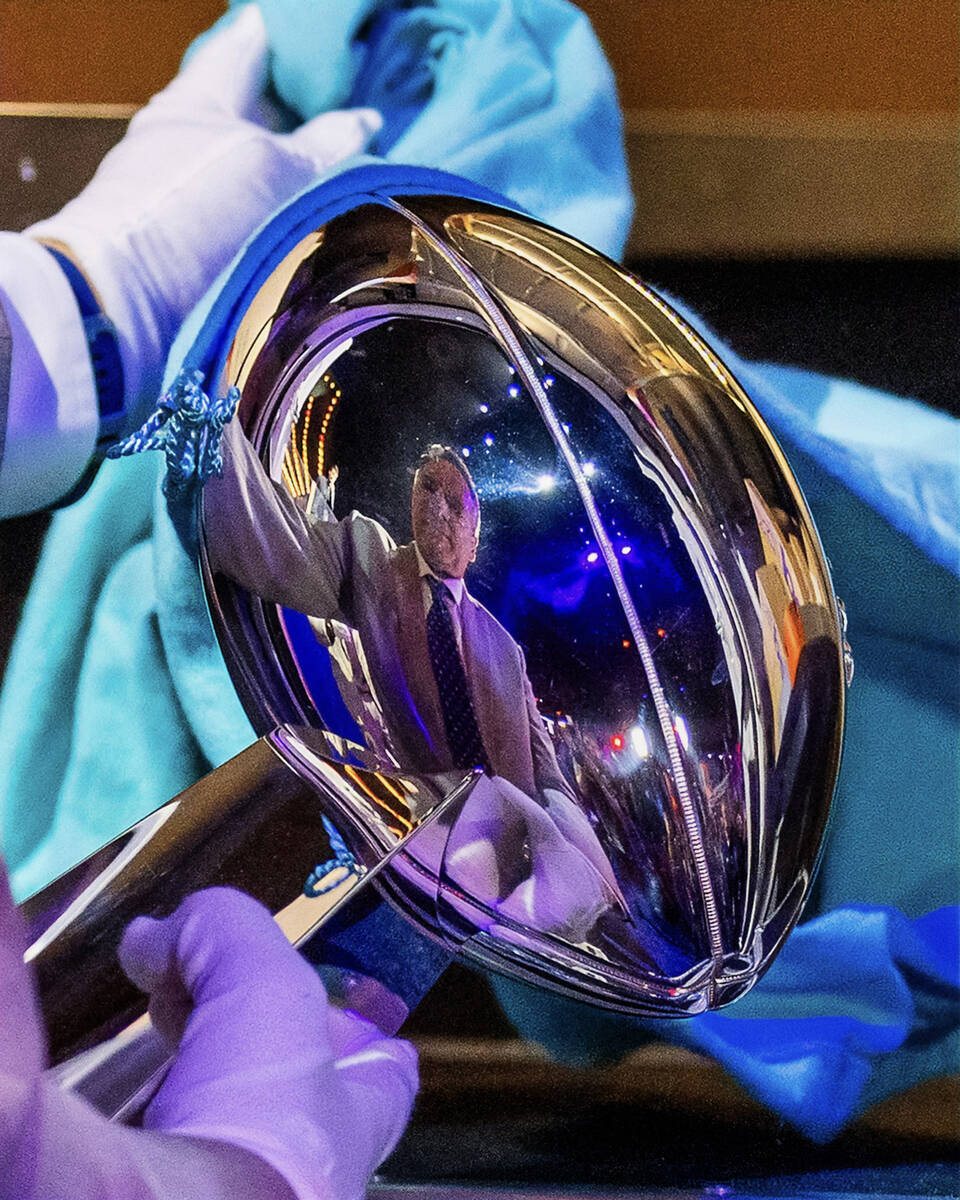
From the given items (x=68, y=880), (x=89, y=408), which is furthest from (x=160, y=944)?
(x=89, y=408)

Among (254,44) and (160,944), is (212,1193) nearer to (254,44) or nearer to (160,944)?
(160,944)

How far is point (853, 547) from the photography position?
0.98ft

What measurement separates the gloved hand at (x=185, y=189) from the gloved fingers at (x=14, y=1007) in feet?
0.58

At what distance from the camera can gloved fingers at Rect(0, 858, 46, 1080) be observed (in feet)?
0.36

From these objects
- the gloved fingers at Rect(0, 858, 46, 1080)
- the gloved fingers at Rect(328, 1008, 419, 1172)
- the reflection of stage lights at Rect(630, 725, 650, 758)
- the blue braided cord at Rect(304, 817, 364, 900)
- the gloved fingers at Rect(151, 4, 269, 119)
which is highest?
the gloved fingers at Rect(151, 4, 269, 119)

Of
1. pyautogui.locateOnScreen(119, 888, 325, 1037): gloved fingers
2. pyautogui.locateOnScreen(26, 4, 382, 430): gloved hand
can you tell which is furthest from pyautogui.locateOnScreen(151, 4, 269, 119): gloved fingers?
pyautogui.locateOnScreen(119, 888, 325, 1037): gloved fingers

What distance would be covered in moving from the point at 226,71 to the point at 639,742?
21 cm

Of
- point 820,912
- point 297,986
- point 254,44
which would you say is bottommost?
point 820,912

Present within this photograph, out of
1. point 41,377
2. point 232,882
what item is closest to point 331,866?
point 232,882

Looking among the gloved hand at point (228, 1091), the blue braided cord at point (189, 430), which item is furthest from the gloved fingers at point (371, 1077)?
the blue braided cord at point (189, 430)

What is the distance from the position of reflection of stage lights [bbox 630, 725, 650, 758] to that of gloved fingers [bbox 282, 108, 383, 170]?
18 centimetres

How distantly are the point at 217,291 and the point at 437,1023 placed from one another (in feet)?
0.58

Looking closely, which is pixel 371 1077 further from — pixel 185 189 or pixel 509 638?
pixel 185 189

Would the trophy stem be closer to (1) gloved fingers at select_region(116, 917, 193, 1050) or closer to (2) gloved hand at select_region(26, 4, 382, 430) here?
(1) gloved fingers at select_region(116, 917, 193, 1050)
